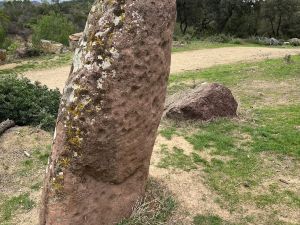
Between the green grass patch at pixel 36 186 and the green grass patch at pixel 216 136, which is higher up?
the green grass patch at pixel 216 136

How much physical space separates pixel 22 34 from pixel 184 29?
21200 mm

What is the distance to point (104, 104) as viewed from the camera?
18.2 ft

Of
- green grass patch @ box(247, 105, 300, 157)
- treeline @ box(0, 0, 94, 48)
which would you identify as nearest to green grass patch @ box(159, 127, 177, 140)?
green grass patch @ box(247, 105, 300, 157)

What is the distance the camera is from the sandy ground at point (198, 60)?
63.3 ft

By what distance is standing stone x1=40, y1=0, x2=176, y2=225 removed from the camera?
550 centimetres

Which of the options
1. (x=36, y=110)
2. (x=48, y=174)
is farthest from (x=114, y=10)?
(x=36, y=110)

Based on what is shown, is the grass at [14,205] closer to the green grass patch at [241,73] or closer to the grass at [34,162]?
the grass at [34,162]

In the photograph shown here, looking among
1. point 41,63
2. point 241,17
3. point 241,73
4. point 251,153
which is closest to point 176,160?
point 251,153

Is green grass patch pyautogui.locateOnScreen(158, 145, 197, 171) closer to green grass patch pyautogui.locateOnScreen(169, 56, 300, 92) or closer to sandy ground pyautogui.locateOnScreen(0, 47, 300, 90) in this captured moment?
green grass patch pyautogui.locateOnScreen(169, 56, 300, 92)

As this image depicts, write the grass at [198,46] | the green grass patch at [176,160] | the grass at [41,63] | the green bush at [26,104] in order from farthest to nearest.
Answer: the grass at [198,46] < the grass at [41,63] < the green bush at [26,104] < the green grass patch at [176,160]

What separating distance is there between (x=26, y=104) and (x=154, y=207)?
18.7 ft

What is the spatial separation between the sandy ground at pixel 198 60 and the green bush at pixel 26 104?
5.55 meters

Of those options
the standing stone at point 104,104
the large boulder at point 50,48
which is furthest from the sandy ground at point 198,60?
the standing stone at point 104,104

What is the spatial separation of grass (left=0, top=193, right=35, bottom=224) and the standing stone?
64.6 inches
